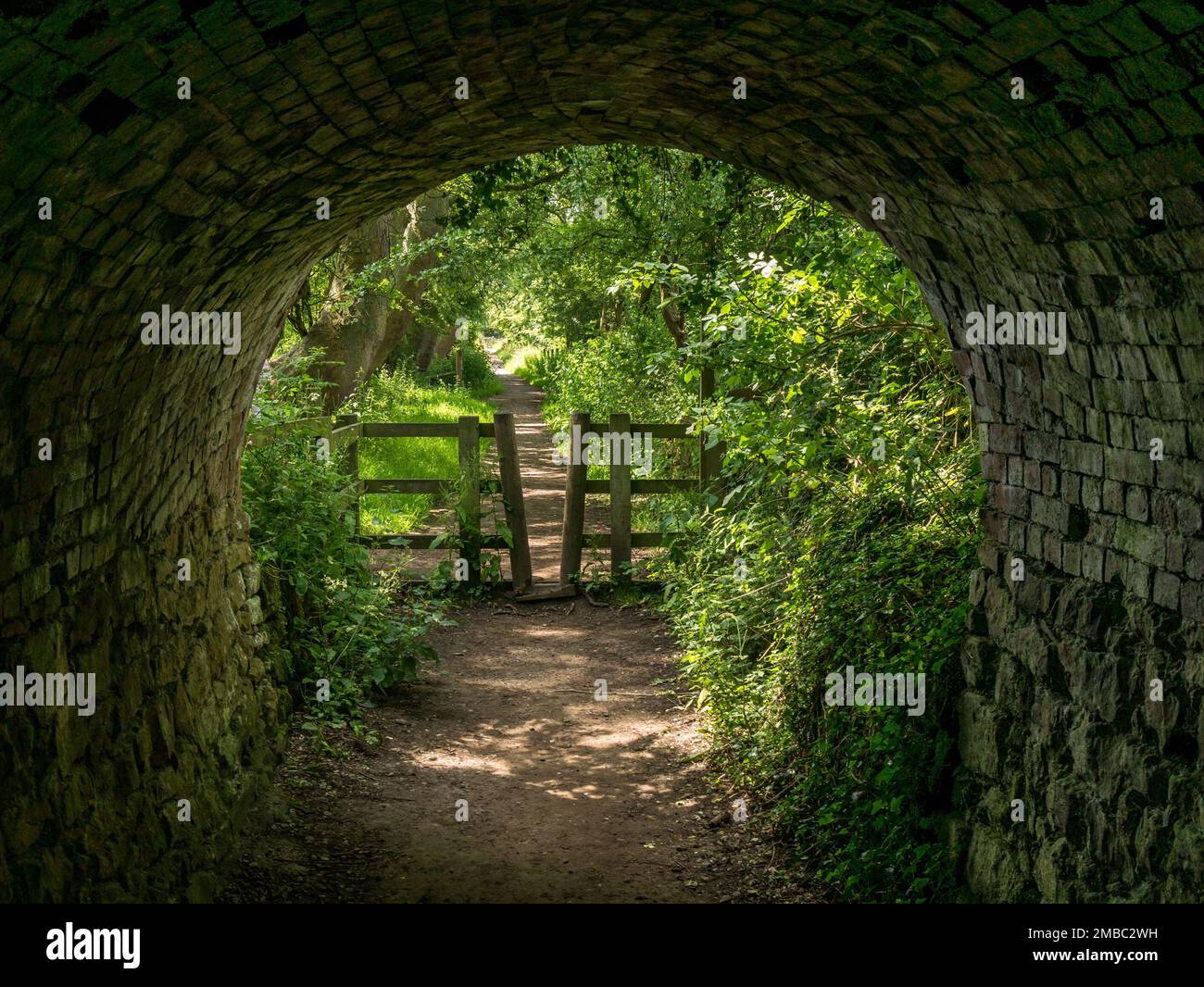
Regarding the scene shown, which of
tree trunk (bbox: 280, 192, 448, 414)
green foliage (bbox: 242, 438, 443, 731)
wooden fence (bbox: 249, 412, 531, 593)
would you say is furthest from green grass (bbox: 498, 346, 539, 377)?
green foliage (bbox: 242, 438, 443, 731)

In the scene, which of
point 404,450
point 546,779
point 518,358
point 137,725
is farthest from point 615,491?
point 518,358

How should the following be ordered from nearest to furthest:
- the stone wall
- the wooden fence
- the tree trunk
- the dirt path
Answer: the stone wall
the dirt path
the wooden fence
the tree trunk

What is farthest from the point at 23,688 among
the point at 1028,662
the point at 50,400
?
the point at 1028,662

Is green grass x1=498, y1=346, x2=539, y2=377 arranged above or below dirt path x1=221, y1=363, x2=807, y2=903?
above

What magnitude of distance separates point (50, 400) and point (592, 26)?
2.09 m

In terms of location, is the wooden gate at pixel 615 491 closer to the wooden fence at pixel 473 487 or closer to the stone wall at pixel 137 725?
the wooden fence at pixel 473 487

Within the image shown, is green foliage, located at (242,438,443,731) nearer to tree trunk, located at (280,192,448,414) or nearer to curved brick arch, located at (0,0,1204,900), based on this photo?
curved brick arch, located at (0,0,1204,900)

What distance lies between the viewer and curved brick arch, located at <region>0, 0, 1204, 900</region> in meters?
2.93

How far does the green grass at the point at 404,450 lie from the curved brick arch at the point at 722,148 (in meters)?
4.93

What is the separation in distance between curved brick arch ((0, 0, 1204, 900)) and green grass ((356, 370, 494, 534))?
Answer: 4930mm

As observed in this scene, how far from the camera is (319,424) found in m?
8.23

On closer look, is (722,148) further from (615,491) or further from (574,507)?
(574,507)

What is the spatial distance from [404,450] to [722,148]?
482 inches

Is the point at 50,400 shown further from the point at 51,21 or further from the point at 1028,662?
the point at 1028,662
